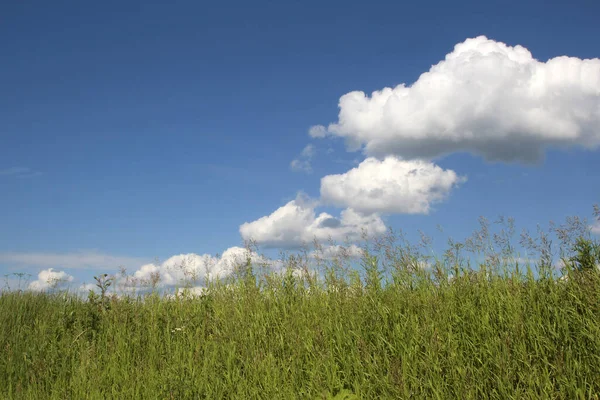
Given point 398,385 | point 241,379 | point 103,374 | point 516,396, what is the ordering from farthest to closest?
point 103,374
point 241,379
point 398,385
point 516,396

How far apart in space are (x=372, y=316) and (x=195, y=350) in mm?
2630

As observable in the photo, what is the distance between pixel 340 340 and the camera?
5461mm

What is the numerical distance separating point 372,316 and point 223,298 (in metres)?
3.15

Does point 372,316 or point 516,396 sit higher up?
point 372,316

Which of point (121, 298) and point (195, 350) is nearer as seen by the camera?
point (195, 350)

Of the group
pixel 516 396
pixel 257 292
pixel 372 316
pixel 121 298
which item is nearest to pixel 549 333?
pixel 516 396

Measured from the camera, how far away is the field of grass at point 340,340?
4.41 metres

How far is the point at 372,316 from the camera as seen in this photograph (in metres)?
5.65

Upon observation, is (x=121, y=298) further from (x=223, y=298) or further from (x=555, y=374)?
(x=555, y=374)

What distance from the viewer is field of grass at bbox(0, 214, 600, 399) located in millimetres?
4414

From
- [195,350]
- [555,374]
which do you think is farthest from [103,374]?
[555,374]

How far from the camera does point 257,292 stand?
754 cm

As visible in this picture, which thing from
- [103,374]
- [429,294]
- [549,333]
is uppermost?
[429,294]

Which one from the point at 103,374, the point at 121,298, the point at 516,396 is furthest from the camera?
the point at 121,298
